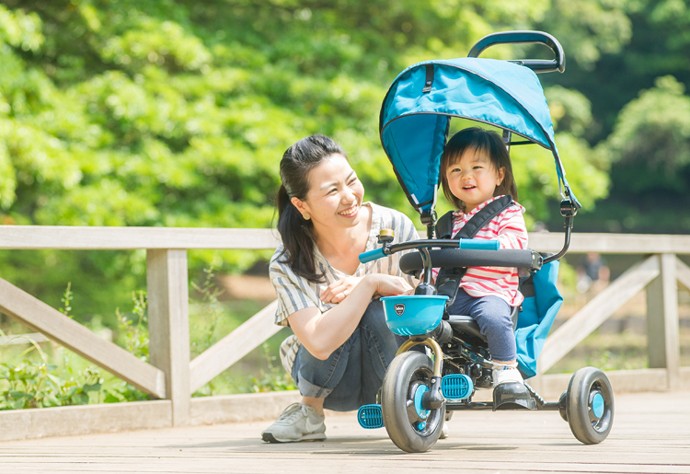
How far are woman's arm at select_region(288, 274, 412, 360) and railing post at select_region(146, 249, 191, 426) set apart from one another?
132 centimetres

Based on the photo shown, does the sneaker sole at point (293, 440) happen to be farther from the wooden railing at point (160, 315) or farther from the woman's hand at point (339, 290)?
the wooden railing at point (160, 315)

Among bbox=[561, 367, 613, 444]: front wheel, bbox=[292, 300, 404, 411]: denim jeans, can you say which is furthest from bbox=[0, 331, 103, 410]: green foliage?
bbox=[561, 367, 613, 444]: front wheel

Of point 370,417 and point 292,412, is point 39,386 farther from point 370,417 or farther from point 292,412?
point 370,417

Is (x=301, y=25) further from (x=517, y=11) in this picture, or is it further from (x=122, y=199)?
(x=122, y=199)

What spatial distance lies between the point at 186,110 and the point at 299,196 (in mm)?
8288

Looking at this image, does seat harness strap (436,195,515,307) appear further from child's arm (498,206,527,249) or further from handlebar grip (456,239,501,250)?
handlebar grip (456,239,501,250)

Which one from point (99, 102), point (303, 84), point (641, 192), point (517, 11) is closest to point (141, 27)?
point (99, 102)

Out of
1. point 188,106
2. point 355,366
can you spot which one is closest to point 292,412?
point 355,366

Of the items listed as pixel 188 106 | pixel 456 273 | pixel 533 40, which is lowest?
pixel 456 273

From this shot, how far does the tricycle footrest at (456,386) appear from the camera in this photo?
147 inches

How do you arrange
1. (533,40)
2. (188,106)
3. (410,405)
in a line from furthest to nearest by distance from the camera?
1. (188,106)
2. (533,40)
3. (410,405)

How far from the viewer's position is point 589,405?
12.9ft

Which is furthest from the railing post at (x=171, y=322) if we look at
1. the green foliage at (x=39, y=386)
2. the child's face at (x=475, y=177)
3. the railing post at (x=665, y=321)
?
the railing post at (x=665, y=321)

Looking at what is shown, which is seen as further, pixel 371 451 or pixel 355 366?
pixel 355 366
